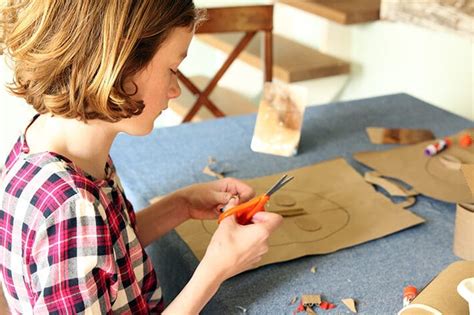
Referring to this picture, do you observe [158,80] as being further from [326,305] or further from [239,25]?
[239,25]

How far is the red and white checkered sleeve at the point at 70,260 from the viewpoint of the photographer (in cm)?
68

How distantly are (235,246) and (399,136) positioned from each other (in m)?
0.65

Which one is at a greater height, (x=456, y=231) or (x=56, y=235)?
(x=56, y=235)

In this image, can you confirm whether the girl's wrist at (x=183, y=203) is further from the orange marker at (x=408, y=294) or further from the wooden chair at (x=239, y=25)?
the wooden chair at (x=239, y=25)

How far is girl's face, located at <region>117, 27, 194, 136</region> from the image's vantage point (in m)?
0.74

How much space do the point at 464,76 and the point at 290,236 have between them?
981 millimetres

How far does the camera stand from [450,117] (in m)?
1.45

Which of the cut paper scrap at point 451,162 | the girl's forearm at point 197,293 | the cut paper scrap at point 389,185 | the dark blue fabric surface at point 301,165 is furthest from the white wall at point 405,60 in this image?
the girl's forearm at point 197,293

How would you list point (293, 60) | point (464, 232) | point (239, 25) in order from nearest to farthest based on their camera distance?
point (464, 232) < point (239, 25) < point (293, 60)

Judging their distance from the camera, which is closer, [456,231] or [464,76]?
[456,231]

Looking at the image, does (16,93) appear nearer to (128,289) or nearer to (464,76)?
(128,289)

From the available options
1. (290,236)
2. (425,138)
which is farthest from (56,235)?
(425,138)

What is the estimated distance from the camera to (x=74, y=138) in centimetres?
78

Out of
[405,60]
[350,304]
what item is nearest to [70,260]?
[350,304]
